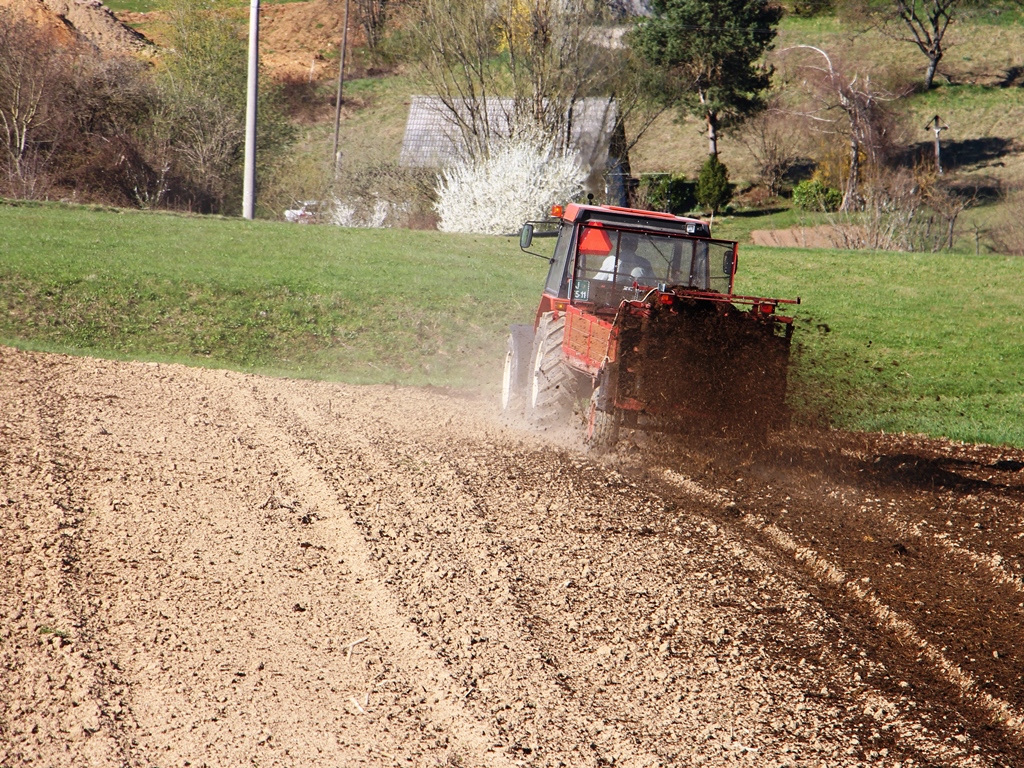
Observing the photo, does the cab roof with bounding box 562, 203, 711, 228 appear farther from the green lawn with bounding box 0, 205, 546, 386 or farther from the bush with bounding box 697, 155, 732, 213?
the bush with bounding box 697, 155, 732, 213

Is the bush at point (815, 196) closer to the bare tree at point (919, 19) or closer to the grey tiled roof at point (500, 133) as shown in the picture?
the grey tiled roof at point (500, 133)

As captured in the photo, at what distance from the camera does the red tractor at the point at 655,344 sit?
7.62m

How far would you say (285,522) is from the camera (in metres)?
6.04

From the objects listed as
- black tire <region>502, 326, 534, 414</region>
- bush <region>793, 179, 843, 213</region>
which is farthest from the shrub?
black tire <region>502, 326, 534, 414</region>

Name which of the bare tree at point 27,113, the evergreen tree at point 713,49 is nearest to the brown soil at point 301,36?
the evergreen tree at point 713,49

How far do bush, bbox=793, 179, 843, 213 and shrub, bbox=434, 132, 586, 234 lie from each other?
12142mm

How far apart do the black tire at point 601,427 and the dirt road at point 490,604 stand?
0.17 m

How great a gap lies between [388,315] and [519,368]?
17.2ft

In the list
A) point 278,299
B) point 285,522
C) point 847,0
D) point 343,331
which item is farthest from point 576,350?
point 847,0

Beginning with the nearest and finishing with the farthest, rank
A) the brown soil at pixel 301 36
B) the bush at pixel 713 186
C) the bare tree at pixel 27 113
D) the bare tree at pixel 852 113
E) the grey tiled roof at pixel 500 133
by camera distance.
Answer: the bare tree at pixel 27 113, the grey tiled roof at pixel 500 133, the bare tree at pixel 852 113, the bush at pixel 713 186, the brown soil at pixel 301 36

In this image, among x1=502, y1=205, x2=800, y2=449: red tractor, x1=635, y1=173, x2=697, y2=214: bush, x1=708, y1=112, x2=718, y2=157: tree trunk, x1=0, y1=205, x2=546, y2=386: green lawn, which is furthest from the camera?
x1=708, y1=112, x2=718, y2=157: tree trunk

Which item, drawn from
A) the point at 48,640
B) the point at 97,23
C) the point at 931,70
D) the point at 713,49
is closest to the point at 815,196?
the point at 713,49

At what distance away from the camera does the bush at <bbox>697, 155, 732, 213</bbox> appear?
1459 inches

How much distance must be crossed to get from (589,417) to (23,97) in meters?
25.2
